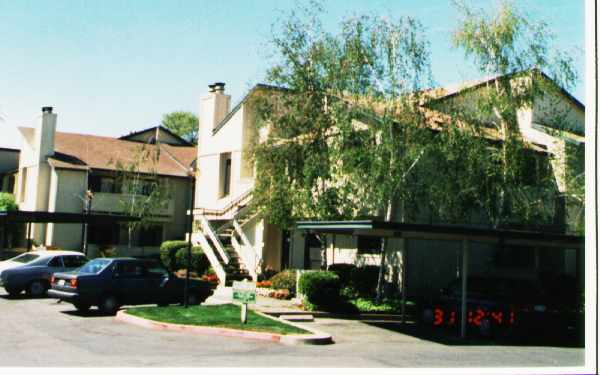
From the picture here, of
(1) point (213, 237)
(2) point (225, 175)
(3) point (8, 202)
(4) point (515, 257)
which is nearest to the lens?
(4) point (515, 257)

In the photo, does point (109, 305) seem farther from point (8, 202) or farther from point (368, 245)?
point (8, 202)

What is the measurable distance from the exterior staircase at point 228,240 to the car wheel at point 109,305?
849 cm

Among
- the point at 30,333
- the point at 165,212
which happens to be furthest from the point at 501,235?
the point at 165,212

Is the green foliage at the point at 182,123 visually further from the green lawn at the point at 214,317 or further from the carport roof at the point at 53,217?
the green lawn at the point at 214,317

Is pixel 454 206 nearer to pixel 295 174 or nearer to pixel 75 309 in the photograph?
pixel 295 174

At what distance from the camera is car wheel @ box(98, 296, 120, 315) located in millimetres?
18281

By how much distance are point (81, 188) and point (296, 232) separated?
15.9 m

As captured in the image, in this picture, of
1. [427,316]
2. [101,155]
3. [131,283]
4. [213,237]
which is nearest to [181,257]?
[213,237]

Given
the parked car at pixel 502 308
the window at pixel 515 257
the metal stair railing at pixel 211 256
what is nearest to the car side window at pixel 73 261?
the metal stair railing at pixel 211 256

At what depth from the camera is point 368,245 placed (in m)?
25.4

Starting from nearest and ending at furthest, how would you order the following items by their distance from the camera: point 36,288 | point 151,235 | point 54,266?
point 36,288
point 54,266
point 151,235

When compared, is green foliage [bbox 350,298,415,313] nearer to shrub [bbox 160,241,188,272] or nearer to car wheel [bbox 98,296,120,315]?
car wheel [bbox 98,296,120,315]

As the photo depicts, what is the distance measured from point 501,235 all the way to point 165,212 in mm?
25411

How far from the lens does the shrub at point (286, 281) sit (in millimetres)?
24302
